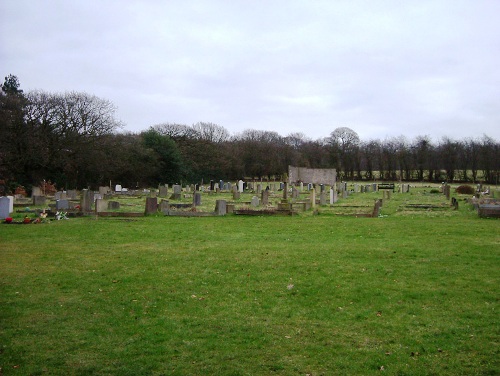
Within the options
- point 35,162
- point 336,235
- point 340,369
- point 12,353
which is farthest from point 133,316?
point 35,162

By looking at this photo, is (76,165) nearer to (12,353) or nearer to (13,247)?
(13,247)

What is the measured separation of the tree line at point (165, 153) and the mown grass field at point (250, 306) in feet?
92.2

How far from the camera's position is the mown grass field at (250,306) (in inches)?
198

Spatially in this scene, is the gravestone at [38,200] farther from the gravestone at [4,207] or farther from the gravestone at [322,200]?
the gravestone at [322,200]

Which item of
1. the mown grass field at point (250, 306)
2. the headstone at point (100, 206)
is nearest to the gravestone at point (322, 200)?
the headstone at point (100, 206)

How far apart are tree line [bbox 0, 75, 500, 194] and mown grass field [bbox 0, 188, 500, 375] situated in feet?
92.2

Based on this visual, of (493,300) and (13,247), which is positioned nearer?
(493,300)

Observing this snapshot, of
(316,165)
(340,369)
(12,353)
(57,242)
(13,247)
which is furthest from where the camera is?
(316,165)

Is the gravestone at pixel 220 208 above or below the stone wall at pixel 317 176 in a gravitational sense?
below

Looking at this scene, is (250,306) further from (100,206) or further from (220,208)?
(100,206)

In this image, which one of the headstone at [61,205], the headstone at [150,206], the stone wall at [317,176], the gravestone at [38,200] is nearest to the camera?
the headstone at [150,206]

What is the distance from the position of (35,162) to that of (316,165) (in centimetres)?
5526

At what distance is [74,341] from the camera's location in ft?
18.4

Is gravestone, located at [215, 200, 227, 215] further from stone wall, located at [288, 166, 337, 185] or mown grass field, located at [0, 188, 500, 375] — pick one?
stone wall, located at [288, 166, 337, 185]
